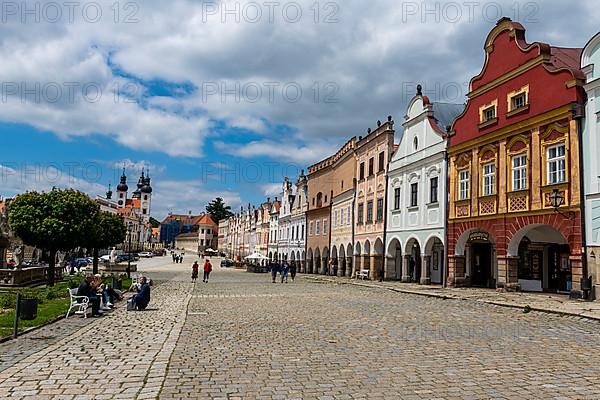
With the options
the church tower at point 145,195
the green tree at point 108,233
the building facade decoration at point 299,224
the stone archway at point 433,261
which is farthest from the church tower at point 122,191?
the stone archway at point 433,261

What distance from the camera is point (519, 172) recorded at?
25531mm

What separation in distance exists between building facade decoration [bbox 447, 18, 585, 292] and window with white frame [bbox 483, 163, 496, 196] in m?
0.05

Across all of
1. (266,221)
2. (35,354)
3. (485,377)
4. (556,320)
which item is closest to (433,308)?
(556,320)

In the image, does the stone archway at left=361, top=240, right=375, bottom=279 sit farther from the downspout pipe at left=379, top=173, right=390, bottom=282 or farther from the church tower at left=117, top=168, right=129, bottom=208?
the church tower at left=117, top=168, right=129, bottom=208

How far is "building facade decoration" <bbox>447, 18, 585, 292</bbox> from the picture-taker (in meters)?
22.7

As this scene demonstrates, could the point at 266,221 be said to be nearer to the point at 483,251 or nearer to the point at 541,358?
the point at 483,251

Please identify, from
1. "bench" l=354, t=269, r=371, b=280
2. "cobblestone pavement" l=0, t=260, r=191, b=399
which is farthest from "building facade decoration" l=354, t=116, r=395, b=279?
"cobblestone pavement" l=0, t=260, r=191, b=399

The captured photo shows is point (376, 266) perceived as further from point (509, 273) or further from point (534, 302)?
point (534, 302)

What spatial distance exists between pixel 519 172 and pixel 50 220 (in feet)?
75.3

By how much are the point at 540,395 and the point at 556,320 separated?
9620 mm

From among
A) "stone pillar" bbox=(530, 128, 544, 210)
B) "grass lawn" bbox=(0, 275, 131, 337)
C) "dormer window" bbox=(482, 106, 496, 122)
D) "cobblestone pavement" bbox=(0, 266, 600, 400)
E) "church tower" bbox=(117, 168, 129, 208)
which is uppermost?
"church tower" bbox=(117, 168, 129, 208)

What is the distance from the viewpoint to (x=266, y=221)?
286 feet

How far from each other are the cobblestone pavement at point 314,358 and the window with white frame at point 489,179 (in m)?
11.9

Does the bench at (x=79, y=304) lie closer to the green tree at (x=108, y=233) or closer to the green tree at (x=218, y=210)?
the green tree at (x=108, y=233)
